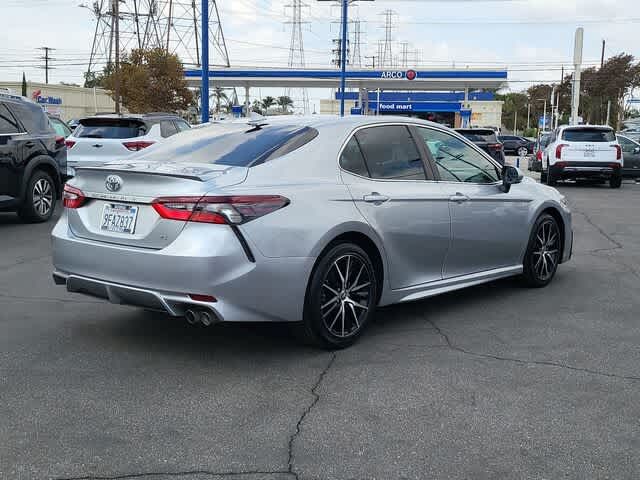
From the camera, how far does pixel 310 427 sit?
3.92m

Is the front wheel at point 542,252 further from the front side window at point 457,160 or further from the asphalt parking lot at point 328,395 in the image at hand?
the front side window at point 457,160

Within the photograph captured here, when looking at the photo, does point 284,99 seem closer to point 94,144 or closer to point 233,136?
point 94,144

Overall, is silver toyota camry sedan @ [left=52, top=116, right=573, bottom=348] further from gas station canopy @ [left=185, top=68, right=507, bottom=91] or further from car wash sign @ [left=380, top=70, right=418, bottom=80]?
car wash sign @ [left=380, top=70, right=418, bottom=80]

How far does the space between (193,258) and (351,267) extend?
1.20 metres

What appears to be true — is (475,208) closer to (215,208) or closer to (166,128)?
(215,208)

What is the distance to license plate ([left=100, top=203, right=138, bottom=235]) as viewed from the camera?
4.87 meters

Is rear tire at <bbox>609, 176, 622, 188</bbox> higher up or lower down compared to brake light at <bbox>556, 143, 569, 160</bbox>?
lower down

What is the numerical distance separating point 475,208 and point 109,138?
352 inches

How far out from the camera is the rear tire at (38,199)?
11445 millimetres

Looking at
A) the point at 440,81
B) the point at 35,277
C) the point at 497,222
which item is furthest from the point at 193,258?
the point at 440,81

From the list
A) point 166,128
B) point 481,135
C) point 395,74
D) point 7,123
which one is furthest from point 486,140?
point 395,74

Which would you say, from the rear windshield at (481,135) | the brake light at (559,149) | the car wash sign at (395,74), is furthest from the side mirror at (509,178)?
the car wash sign at (395,74)

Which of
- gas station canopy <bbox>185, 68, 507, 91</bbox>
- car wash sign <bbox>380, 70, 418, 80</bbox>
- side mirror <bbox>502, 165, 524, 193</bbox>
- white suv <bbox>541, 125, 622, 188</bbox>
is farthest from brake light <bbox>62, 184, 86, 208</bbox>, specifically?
car wash sign <bbox>380, 70, 418, 80</bbox>

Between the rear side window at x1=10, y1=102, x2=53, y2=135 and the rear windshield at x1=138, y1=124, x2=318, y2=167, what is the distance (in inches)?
251
